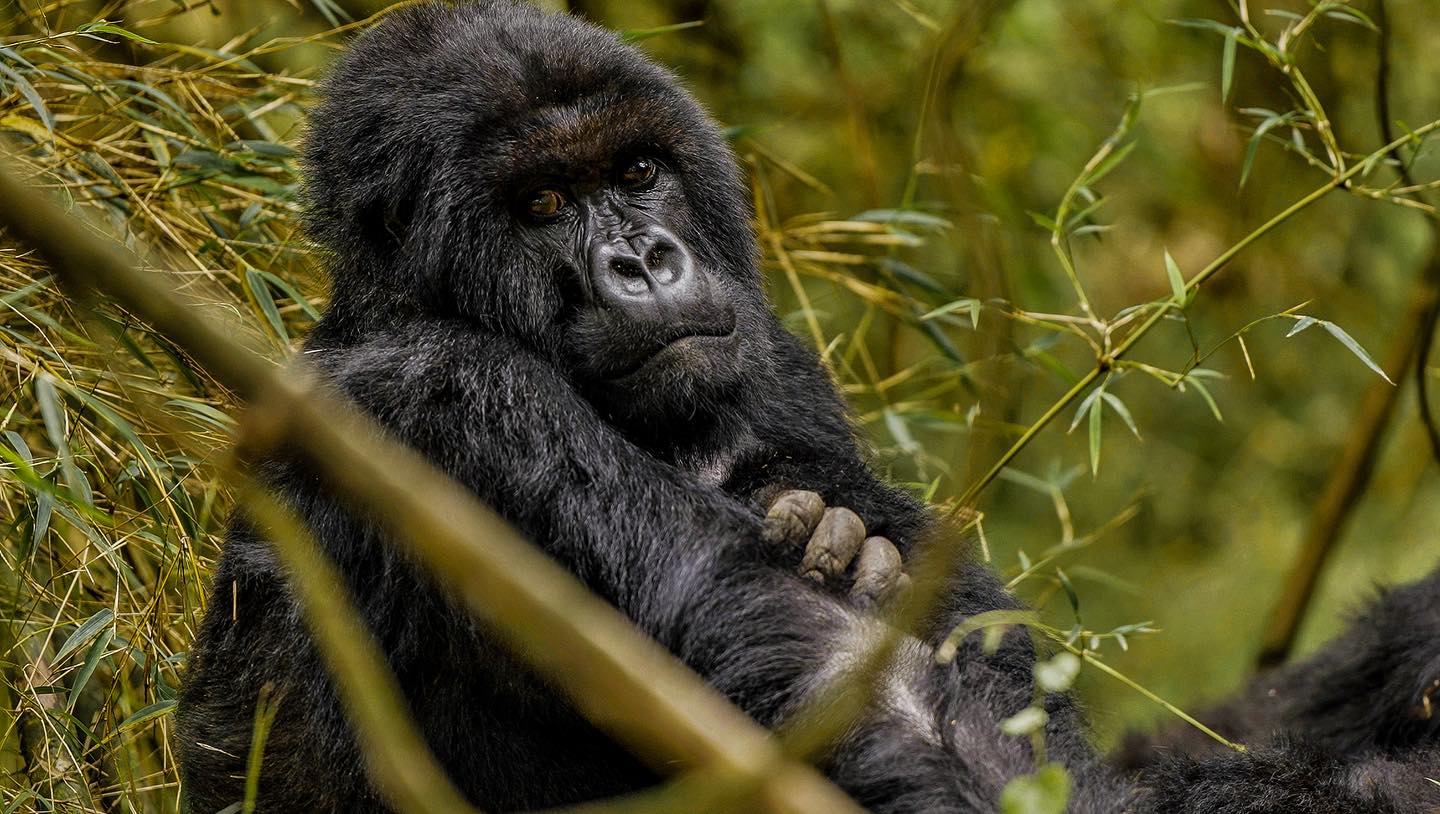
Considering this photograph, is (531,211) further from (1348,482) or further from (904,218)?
(1348,482)

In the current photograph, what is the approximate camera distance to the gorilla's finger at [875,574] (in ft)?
8.69

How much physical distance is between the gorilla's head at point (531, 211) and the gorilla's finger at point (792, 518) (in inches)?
11.1

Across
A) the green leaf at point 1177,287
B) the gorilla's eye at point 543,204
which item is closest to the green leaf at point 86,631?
the gorilla's eye at point 543,204

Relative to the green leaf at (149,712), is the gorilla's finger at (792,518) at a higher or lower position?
higher

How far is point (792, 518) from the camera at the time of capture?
274 centimetres

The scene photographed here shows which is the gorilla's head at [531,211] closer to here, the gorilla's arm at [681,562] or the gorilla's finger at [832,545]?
the gorilla's arm at [681,562]

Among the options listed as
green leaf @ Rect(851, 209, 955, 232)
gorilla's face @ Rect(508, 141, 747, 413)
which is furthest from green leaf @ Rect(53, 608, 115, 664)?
green leaf @ Rect(851, 209, 955, 232)

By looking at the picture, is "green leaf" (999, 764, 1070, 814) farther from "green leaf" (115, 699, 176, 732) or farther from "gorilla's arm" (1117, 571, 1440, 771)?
"green leaf" (115, 699, 176, 732)

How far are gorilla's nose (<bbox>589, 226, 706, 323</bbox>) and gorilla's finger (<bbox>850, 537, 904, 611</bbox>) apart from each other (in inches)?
23.0

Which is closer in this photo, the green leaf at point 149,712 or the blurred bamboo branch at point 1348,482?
the green leaf at point 149,712

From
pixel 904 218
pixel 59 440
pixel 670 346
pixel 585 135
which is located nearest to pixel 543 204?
pixel 585 135

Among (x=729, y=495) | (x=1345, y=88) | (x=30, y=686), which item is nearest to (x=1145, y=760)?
(x=729, y=495)

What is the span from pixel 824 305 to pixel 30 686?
12.1ft

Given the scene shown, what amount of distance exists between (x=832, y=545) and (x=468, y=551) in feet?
5.05
